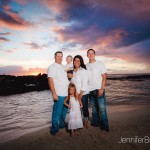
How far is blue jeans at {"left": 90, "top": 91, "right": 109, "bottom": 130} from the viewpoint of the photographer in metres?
5.40

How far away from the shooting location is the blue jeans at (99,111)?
5.40 meters

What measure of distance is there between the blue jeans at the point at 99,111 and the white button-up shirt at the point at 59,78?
98 cm

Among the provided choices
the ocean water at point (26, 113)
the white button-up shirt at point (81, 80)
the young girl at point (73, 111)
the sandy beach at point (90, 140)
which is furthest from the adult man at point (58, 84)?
the ocean water at point (26, 113)

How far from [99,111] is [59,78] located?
1.85m

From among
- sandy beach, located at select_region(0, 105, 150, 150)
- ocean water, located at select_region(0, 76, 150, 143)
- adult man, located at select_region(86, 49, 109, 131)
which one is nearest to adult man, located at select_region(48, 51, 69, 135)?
sandy beach, located at select_region(0, 105, 150, 150)

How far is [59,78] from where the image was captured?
5.23 meters

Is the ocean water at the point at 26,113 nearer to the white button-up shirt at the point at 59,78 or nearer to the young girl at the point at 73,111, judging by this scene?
the young girl at the point at 73,111

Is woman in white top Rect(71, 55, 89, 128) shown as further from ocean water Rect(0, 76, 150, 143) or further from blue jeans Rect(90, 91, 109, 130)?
ocean water Rect(0, 76, 150, 143)

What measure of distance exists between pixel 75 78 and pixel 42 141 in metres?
2.17

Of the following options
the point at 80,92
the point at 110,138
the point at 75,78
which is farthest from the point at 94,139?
the point at 75,78

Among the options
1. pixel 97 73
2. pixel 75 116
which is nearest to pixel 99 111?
pixel 75 116

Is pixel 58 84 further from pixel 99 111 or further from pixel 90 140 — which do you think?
pixel 90 140

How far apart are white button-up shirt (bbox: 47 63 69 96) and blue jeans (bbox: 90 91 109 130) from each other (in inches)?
38.7

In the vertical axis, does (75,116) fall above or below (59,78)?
below
